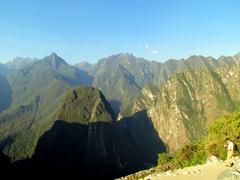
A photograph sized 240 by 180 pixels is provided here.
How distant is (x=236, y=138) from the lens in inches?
2908

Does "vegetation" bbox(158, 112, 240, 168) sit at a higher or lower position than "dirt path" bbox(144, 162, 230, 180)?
lower

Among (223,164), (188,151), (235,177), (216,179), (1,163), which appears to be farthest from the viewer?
(1,163)

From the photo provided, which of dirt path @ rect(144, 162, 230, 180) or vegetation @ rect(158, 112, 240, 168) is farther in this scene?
vegetation @ rect(158, 112, 240, 168)

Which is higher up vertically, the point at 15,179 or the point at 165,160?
the point at 165,160

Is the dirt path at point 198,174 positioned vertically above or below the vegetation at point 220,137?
above

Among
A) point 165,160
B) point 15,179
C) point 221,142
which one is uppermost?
point 221,142

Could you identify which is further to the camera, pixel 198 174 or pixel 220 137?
pixel 220 137

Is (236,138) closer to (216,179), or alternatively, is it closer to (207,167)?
(207,167)

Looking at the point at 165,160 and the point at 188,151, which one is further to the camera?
the point at 165,160

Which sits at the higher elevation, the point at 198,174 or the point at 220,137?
the point at 198,174

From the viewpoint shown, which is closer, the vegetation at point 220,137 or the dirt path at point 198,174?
the dirt path at point 198,174

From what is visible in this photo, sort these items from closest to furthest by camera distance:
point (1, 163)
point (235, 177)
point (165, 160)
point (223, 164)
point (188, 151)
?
point (235, 177), point (223, 164), point (188, 151), point (165, 160), point (1, 163)

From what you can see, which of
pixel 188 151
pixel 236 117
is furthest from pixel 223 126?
pixel 188 151

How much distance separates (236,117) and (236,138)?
1016 centimetres
